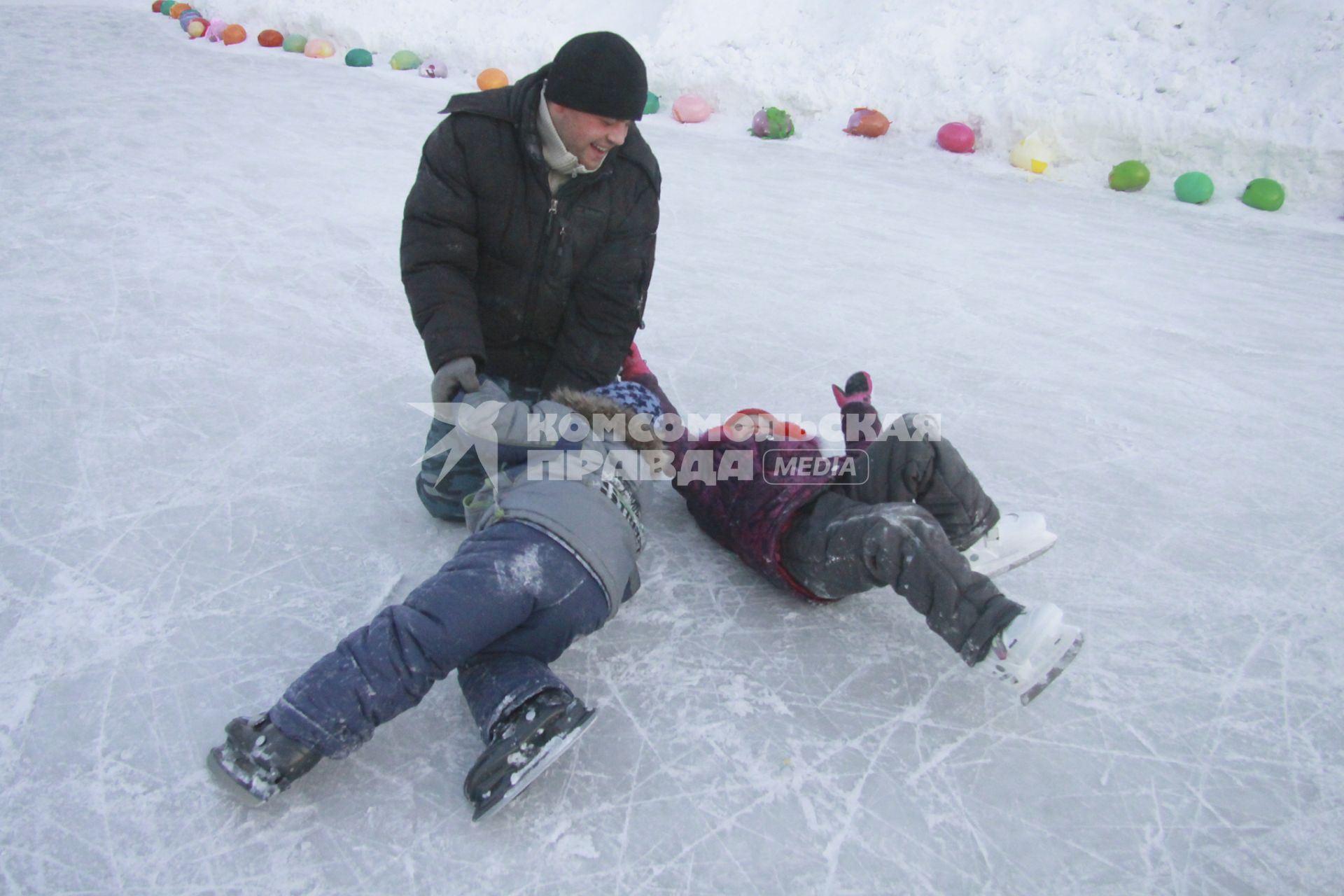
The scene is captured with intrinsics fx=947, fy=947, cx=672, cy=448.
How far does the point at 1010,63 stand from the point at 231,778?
675 centimetres

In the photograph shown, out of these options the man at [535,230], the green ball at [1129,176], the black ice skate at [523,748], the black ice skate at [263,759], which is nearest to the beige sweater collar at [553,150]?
the man at [535,230]

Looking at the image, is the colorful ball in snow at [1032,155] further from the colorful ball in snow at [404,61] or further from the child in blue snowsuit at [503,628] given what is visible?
the child in blue snowsuit at [503,628]

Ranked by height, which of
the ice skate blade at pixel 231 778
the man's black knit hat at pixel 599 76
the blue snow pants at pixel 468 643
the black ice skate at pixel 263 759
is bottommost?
the ice skate blade at pixel 231 778

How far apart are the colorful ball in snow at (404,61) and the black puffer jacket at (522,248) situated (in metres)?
5.82

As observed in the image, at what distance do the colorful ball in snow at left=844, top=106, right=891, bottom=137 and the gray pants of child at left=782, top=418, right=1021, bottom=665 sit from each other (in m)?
4.66

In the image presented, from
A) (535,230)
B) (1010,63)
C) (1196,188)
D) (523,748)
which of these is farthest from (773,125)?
(523,748)

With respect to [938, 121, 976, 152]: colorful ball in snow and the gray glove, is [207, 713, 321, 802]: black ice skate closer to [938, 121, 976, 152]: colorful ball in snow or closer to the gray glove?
the gray glove

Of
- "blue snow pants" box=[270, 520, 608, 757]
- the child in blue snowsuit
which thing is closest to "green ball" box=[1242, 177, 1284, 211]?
the child in blue snowsuit

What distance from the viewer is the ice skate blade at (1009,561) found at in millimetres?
1932

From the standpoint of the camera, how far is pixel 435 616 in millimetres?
1429

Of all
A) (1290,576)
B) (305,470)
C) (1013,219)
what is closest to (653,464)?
(305,470)

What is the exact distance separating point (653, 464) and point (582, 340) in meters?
0.50

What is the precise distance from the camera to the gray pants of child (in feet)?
5.16

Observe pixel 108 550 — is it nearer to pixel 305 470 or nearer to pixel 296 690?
pixel 305 470
